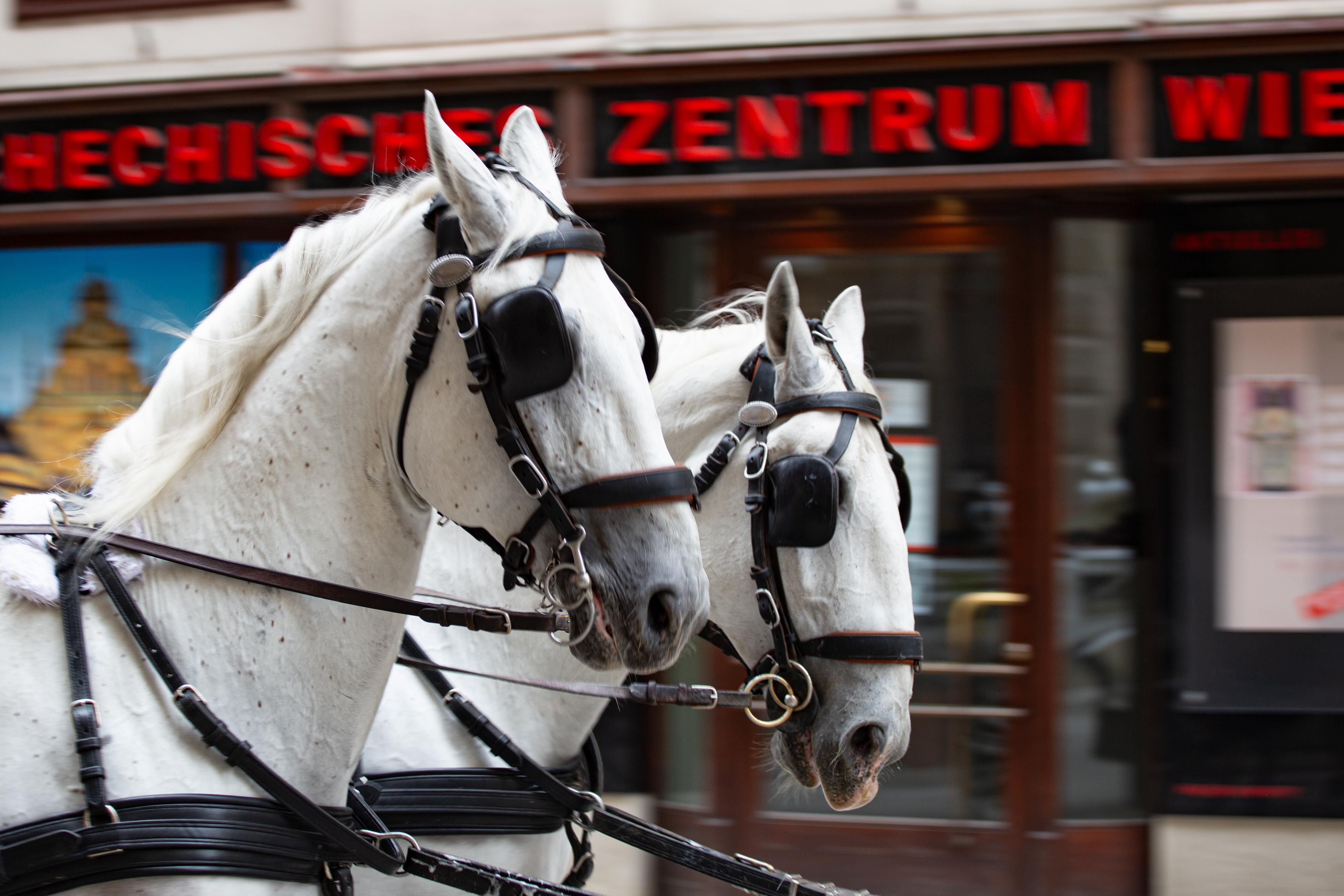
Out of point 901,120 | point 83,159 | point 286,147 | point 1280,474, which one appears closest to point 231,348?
point 901,120

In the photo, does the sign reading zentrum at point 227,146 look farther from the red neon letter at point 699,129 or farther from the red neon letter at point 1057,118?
the red neon letter at point 1057,118

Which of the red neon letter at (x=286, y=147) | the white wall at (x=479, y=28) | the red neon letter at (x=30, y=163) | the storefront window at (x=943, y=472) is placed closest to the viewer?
the storefront window at (x=943, y=472)

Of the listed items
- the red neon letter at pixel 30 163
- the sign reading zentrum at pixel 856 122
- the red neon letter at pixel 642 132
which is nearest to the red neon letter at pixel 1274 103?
the sign reading zentrum at pixel 856 122

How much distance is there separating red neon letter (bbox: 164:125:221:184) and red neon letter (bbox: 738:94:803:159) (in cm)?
254

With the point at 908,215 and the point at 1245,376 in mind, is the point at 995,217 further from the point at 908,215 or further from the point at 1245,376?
the point at 1245,376

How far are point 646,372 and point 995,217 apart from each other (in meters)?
3.20

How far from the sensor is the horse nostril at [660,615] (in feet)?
4.48

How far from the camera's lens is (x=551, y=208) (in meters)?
1.51

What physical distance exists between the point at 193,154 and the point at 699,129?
2455 millimetres

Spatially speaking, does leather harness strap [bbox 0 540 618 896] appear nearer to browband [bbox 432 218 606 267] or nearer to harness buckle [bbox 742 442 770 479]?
browband [bbox 432 218 606 267]

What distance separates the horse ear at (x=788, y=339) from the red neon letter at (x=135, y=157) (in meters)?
3.82

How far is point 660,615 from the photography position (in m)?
1.38

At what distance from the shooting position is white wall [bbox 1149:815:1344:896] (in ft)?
13.5

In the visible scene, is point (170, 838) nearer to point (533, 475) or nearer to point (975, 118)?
point (533, 475)
